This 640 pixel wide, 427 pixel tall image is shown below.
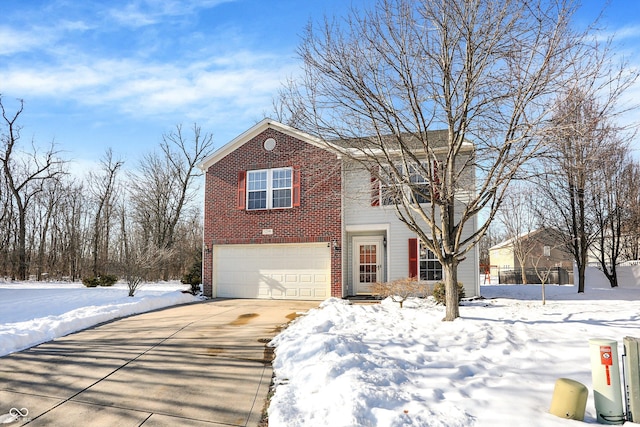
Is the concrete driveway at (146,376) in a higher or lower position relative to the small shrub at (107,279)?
lower

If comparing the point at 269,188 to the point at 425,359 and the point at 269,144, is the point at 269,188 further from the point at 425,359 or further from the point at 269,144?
the point at 425,359

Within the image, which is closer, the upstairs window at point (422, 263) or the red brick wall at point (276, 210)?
the upstairs window at point (422, 263)

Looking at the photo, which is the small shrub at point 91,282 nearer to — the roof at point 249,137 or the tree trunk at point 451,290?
the roof at point 249,137

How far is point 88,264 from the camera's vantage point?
85.1 ft

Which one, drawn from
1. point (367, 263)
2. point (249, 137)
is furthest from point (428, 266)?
point (249, 137)

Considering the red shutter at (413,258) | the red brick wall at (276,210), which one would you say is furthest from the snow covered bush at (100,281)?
the red shutter at (413,258)

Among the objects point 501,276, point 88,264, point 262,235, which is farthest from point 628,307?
point 88,264

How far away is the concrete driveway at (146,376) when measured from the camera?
4332 mm

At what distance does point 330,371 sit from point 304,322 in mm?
3517

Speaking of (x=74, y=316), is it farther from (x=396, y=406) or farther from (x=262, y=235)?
(x=396, y=406)

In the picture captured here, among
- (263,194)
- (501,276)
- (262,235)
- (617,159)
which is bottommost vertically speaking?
(501,276)

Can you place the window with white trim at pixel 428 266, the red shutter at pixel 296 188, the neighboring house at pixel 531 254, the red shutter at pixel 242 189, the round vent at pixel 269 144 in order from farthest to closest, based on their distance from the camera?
the neighboring house at pixel 531 254 → the red shutter at pixel 242 189 → the round vent at pixel 269 144 → the red shutter at pixel 296 188 → the window with white trim at pixel 428 266

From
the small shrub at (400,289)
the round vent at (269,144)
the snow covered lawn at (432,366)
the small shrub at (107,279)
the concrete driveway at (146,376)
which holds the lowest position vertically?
the concrete driveway at (146,376)

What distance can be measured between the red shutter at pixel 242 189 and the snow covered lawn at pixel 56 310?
146 inches
